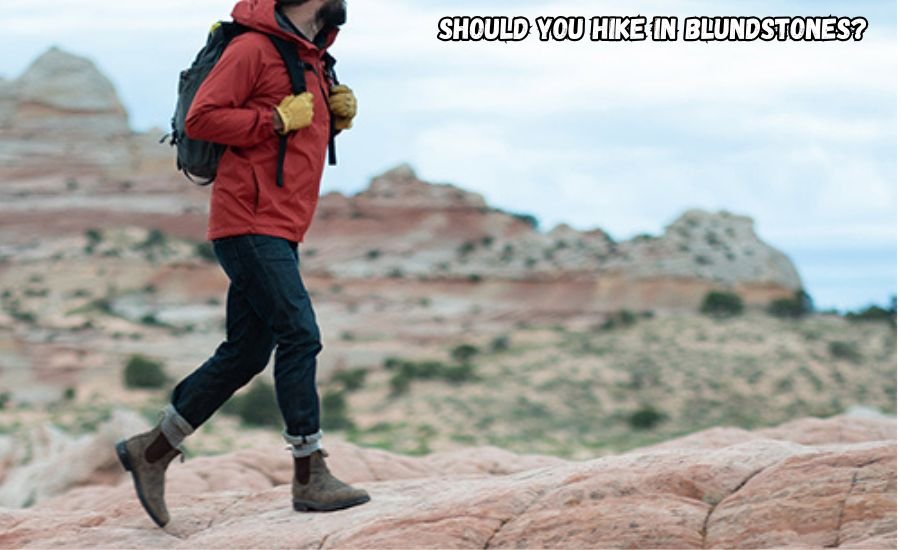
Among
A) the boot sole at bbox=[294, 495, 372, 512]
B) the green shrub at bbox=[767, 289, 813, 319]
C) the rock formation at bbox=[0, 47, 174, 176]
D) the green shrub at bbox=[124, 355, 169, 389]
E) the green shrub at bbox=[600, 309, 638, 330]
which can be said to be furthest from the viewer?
the rock formation at bbox=[0, 47, 174, 176]

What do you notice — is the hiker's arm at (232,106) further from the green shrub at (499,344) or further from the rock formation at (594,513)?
the green shrub at (499,344)

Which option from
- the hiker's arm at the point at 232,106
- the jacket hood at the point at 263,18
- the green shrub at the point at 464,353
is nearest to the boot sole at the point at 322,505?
the hiker's arm at the point at 232,106

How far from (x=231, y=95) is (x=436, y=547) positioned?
6.45ft

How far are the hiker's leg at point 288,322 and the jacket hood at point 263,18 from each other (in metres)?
0.82

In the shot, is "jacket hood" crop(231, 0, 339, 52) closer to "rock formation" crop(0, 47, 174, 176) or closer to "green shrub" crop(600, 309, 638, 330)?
"green shrub" crop(600, 309, 638, 330)

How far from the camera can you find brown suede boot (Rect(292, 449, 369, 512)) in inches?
230

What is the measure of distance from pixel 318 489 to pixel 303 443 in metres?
0.24

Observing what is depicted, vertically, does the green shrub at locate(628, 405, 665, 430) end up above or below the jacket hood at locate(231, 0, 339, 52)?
below

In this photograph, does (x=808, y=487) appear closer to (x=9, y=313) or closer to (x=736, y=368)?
(x=736, y=368)

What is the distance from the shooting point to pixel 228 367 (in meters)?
5.83

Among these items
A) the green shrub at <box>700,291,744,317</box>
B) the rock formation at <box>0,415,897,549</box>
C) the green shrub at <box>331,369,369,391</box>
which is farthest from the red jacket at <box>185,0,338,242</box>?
the green shrub at <box>700,291,744,317</box>

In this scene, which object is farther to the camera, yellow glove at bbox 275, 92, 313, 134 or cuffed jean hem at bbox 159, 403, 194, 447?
cuffed jean hem at bbox 159, 403, 194, 447

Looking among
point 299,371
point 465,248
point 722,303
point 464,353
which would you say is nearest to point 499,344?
point 464,353

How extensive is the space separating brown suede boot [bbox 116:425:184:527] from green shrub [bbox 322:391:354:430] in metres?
36.8
